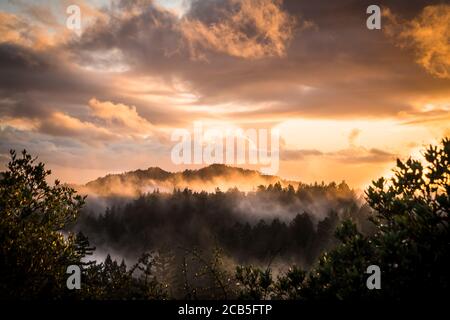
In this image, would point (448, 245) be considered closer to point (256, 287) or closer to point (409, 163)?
point (409, 163)

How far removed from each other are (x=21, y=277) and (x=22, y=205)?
11.7ft

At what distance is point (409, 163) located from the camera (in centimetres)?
1262

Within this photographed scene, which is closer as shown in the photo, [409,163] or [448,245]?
[448,245]

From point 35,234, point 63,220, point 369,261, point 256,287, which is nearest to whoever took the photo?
point 369,261

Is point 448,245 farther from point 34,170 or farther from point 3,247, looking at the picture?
point 34,170

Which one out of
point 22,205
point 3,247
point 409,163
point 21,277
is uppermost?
point 409,163

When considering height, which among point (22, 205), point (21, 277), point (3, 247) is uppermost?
point (22, 205)

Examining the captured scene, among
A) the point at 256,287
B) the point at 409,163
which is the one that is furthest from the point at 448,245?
the point at 256,287
